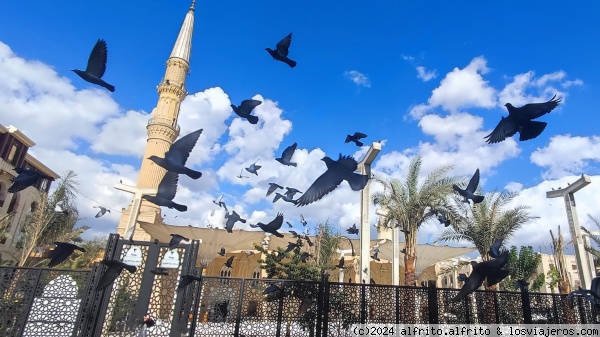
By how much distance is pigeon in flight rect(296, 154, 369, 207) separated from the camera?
4457 millimetres

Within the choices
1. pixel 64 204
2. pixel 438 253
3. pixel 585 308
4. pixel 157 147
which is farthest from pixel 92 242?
pixel 585 308

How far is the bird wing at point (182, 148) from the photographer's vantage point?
462 centimetres

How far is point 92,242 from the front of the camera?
122 ft

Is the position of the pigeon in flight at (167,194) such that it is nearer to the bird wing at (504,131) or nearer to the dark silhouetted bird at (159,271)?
the dark silhouetted bird at (159,271)

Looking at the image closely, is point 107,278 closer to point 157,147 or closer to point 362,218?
point 362,218

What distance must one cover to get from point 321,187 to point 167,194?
87.1 inches

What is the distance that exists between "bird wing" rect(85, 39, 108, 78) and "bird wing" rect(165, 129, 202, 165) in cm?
116

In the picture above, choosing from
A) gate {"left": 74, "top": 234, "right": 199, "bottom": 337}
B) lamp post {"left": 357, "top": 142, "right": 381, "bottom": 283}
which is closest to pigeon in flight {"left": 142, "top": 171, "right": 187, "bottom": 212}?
gate {"left": 74, "top": 234, "right": 199, "bottom": 337}

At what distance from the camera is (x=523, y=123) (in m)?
4.29

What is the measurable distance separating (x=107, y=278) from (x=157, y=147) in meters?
23.8

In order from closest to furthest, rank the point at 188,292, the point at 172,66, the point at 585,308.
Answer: the point at 188,292
the point at 585,308
the point at 172,66

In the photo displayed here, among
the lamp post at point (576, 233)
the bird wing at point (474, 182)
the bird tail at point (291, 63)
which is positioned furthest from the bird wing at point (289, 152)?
the lamp post at point (576, 233)

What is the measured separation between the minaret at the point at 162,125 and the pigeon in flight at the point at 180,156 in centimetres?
2368

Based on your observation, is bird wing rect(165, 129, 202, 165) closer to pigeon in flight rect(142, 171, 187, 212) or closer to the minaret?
pigeon in flight rect(142, 171, 187, 212)
